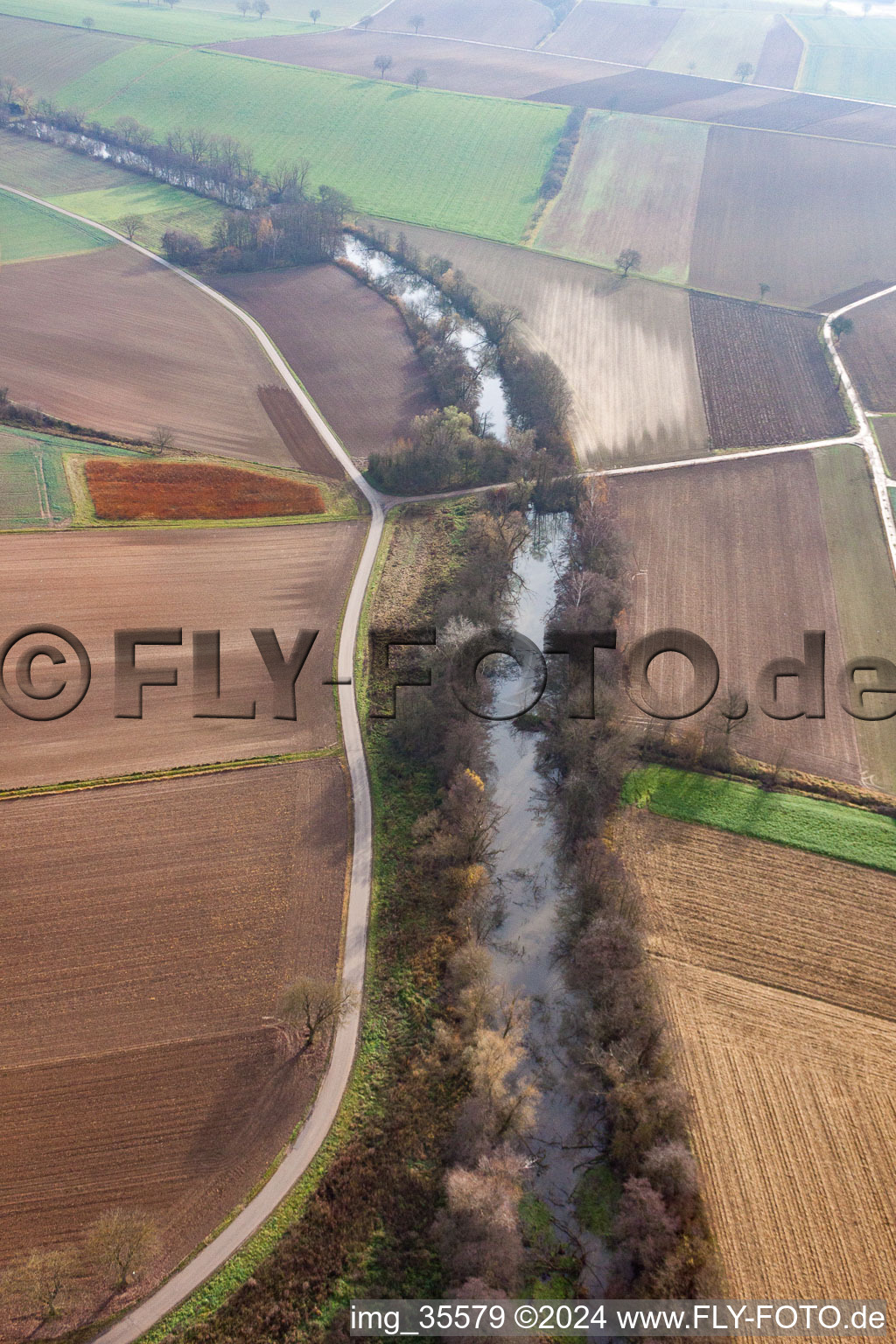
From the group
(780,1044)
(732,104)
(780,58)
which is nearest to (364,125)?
(732,104)

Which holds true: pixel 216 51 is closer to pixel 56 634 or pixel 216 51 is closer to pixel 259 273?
pixel 259 273

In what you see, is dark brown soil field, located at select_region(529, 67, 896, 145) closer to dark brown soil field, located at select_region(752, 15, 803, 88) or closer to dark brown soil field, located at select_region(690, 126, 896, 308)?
dark brown soil field, located at select_region(690, 126, 896, 308)

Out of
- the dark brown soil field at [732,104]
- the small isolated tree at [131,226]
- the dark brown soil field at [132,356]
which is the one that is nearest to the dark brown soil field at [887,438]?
the dark brown soil field at [132,356]

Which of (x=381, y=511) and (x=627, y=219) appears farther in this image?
(x=627, y=219)

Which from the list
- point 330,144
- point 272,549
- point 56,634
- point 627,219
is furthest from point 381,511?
point 330,144

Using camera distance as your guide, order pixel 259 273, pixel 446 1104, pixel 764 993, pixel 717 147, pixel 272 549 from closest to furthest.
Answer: pixel 446 1104, pixel 764 993, pixel 272 549, pixel 259 273, pixel 717 147

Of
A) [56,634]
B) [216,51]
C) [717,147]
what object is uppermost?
[216,51]

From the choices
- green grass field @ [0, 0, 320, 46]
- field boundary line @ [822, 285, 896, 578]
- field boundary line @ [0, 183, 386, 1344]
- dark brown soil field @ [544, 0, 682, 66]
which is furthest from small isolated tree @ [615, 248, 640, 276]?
green grass field @ [0, 0, 320, 46]
